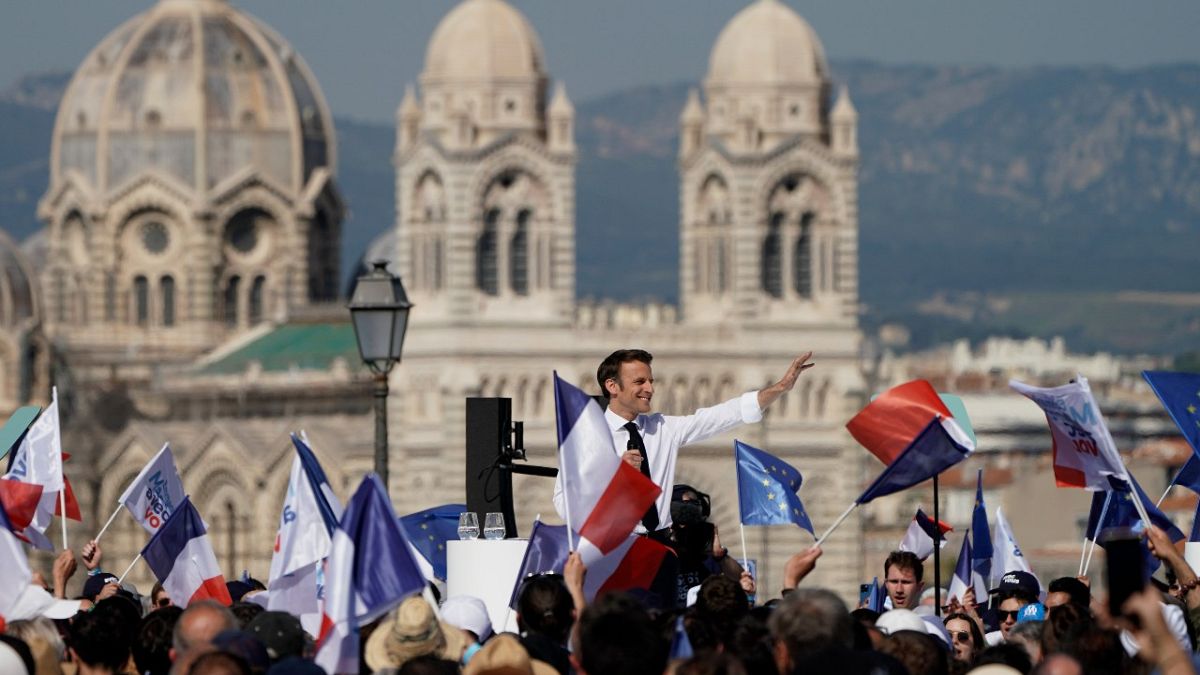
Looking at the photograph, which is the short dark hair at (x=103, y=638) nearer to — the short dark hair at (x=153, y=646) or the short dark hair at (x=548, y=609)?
the short dark hair at (x=153, y=646)

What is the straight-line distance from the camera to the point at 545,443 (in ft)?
251

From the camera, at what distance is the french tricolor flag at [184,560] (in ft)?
69.9

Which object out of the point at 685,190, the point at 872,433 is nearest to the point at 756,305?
the point at 685,190

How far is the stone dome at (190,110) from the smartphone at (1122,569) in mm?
78396

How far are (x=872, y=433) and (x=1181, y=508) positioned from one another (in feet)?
265

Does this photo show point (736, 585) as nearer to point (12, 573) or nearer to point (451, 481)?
point (12, 573)

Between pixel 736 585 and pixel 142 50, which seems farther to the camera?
pixel 142 50

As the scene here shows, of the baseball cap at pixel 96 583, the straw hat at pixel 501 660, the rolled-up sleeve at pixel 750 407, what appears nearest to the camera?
the straw hat at pixel 501 660

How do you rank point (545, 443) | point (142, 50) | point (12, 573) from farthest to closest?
point (142, 50)
point (545, 443)
point (12, 573)

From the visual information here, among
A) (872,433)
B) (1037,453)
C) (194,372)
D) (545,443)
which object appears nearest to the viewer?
(872,433)

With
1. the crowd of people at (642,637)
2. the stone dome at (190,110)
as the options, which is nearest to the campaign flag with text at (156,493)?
the crowd of people at (642,637)

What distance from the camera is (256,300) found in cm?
9519

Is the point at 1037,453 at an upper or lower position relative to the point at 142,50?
lower

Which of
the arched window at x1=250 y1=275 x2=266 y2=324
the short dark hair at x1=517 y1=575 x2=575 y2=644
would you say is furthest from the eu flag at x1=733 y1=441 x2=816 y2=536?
the arched window at x1=250 y1=275 x2=266 y2=324
